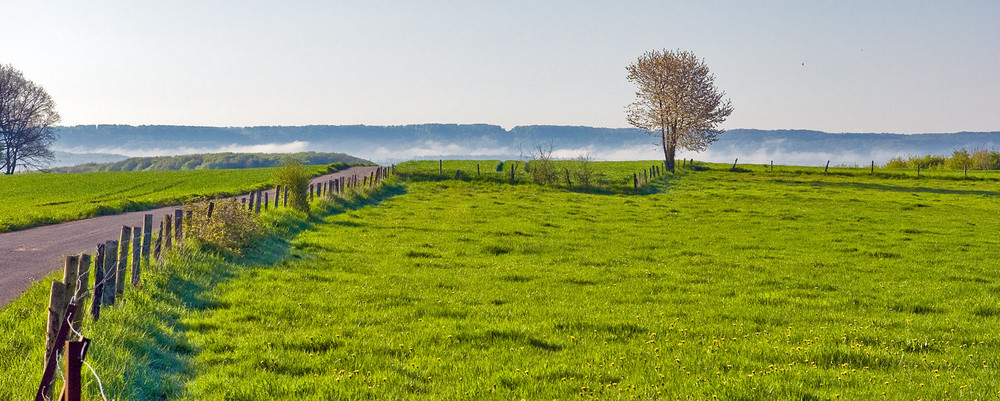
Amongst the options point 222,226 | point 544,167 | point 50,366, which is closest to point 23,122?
point 544,167

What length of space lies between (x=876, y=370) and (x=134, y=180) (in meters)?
68.9

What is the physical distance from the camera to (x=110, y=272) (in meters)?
11.1

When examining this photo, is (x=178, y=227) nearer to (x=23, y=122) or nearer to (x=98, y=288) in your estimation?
(x=98, y=288)

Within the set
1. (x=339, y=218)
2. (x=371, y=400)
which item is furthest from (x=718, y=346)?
(x=339, y=218)

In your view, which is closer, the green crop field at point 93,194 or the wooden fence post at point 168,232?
the wooden fence post at point 168,232

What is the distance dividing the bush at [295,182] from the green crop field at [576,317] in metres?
1.86

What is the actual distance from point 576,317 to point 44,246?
62.5 ft

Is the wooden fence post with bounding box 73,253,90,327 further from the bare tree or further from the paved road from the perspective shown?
the bare tree

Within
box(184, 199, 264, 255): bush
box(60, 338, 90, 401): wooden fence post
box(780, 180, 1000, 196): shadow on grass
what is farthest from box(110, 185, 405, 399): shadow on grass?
box(780, 180, 1000, 196): shadow on grass

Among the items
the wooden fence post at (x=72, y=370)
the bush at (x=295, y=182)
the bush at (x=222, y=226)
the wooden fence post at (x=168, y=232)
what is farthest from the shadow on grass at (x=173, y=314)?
the bush at (x=295, y=182)

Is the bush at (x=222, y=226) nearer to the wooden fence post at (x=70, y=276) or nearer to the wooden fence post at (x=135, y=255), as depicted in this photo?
the wooden fence post at (x=135, y=255)

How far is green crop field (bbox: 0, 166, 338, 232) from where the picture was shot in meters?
31.5

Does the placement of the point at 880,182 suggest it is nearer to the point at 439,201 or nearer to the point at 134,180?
the point at 439,201

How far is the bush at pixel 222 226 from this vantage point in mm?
18406
